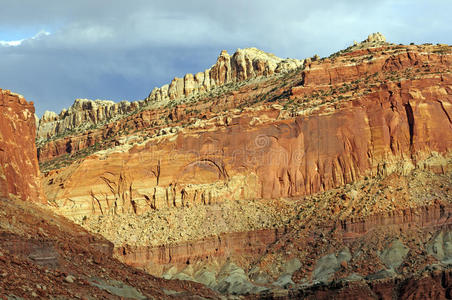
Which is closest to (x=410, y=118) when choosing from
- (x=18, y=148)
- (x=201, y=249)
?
(x=201, y=249)

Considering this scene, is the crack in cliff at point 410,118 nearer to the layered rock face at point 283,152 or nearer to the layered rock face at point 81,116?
A: the layered rock face at point 283,152

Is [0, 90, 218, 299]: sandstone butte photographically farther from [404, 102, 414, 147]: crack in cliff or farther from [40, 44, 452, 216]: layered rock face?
[404, 102, 414, 147]: crack in cliff

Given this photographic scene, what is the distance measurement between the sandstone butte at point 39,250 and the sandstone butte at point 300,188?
7046mm

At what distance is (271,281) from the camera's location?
66.9m

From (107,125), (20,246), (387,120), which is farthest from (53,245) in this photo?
(107,125)

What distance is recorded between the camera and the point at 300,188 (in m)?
76.2

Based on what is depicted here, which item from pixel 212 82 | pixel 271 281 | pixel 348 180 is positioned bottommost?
pixel 271 281

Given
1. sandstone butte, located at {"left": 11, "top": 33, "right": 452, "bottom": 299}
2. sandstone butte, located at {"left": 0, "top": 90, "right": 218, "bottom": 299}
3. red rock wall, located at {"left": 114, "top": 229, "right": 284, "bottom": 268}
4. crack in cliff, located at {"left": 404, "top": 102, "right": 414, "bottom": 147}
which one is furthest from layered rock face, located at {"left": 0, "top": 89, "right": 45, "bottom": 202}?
crack in cliff, located at {"left": 404, "top": 102, "right": 414, "bottom": 147}

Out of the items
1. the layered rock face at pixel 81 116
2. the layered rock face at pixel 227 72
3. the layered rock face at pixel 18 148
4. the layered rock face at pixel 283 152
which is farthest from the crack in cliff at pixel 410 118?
the layered rock face at pixel 81 116

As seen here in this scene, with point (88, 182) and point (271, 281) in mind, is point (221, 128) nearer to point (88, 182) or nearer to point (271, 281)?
point (88, 182)

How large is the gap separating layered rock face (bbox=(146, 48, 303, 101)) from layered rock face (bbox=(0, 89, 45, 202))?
45738 mm

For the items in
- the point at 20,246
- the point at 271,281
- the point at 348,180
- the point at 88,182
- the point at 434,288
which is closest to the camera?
the point at 20,246

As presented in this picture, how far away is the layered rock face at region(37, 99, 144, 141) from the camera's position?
411ft

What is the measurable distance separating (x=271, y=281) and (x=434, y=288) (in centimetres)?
1324
